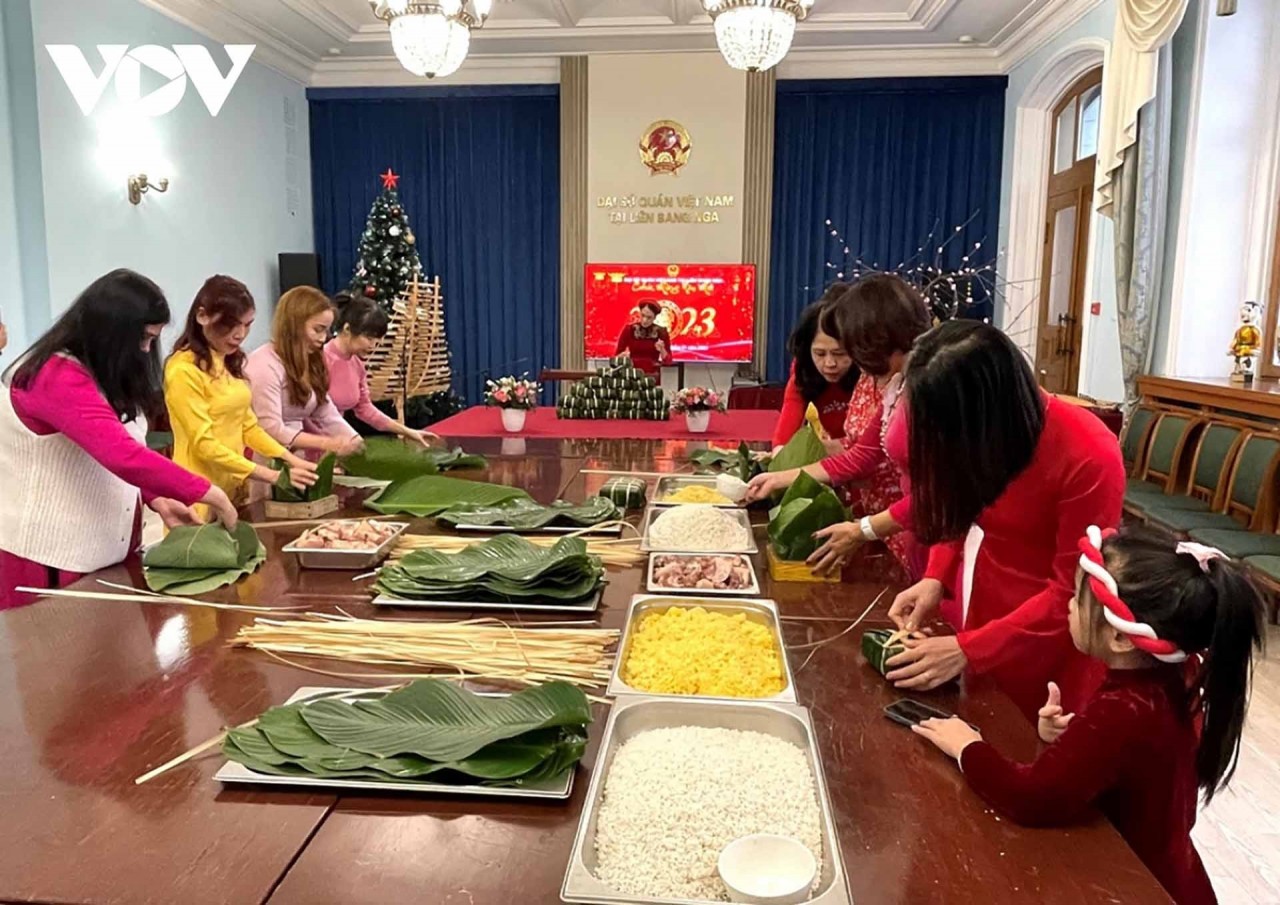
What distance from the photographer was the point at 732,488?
7.75 ft

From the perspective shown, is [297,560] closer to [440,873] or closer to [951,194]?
[440,873]

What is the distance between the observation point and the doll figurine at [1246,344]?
445 cm

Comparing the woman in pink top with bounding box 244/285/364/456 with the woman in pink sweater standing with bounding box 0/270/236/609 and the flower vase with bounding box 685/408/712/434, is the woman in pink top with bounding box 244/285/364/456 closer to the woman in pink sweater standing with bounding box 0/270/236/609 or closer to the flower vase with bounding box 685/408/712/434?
the woman in pink sweater standing with bounding box 0/270/236/609

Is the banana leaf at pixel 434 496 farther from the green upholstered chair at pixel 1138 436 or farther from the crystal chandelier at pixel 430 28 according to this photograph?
the green upholstered chair at pixel 1138 436

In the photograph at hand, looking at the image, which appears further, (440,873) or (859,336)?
(859,336)

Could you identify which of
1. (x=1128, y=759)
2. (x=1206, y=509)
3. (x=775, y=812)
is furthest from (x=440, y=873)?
(x=1206, y=509)

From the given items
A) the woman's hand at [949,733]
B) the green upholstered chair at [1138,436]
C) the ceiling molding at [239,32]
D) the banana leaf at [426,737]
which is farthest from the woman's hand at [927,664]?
the ceiling molding at [239,32]

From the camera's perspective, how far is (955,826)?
0.97 metres

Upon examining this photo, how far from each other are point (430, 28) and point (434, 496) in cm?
309

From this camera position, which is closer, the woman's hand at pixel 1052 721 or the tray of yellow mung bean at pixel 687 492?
the woman's hand at pixel 1052 721

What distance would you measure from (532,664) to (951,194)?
7382mm

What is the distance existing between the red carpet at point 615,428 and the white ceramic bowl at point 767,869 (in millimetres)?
2803

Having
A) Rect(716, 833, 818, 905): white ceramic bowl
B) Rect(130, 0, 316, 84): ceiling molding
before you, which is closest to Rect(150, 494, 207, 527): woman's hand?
Rect(716, 833, 818, 905): white ceramic bowl

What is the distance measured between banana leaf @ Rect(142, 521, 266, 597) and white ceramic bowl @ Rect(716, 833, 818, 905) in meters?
1.19
